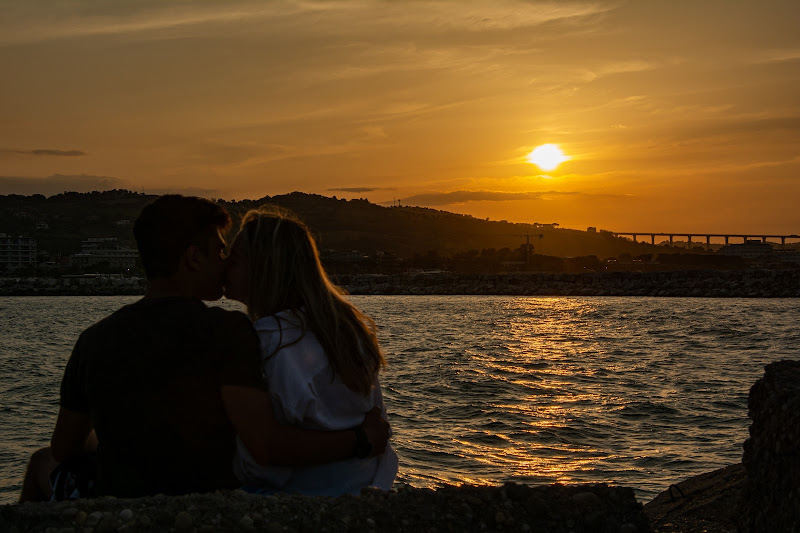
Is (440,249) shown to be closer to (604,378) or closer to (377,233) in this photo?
(377,233)

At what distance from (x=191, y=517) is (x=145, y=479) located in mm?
426

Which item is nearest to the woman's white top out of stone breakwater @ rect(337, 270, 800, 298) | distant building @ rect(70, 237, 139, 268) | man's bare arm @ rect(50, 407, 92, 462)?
man's bare arm @ rect(50, 407, 92, 462)

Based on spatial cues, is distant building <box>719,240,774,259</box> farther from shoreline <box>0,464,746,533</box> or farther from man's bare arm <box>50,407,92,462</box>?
man's bare arm <box>50,407,92,462</box>

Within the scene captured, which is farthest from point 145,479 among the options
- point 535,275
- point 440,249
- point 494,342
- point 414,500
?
point 440,249

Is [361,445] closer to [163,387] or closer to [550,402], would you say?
[163,387]

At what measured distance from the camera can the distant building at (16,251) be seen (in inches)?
5172

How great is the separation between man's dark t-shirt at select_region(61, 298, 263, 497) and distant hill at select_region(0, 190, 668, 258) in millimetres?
133147

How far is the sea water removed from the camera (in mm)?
8523

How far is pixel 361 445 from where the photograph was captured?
280 cm

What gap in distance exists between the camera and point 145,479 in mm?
2762

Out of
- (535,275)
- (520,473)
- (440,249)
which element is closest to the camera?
(520,473)

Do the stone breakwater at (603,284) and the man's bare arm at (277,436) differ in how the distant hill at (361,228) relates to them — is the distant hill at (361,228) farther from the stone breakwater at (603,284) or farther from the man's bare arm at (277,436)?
the man's bare arm at (277,436)

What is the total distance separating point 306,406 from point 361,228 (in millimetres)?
156947

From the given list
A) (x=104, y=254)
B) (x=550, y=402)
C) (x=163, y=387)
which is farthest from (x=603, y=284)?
(x=104, y=254)
